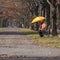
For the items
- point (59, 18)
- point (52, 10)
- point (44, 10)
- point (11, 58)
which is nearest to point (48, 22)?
point (44, 10)

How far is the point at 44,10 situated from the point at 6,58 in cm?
4179

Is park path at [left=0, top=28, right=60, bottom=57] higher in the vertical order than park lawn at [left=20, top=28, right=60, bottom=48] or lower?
higher

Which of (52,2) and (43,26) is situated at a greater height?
(52,2)

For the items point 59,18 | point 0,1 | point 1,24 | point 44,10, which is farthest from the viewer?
point 1,24

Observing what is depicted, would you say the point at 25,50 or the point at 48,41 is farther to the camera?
the point at 48,41

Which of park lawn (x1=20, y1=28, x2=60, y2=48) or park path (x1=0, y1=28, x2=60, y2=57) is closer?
park path (x1=0, y1=28, x2=60, y2=57)

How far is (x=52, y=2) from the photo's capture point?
3834cm

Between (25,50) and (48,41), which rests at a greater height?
(25,50)

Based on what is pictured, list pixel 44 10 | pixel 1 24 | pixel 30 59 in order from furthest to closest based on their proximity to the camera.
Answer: pixel 1 24
pixel 44 10
pixel 30 59

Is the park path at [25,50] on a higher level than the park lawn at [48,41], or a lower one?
higher

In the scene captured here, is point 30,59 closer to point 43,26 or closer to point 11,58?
point 11,58

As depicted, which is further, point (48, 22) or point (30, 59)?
point (48, 22)

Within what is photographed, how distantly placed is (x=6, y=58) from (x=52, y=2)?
77.9 ft

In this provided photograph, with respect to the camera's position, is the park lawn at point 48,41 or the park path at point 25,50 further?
the park lawn at point 48,41
